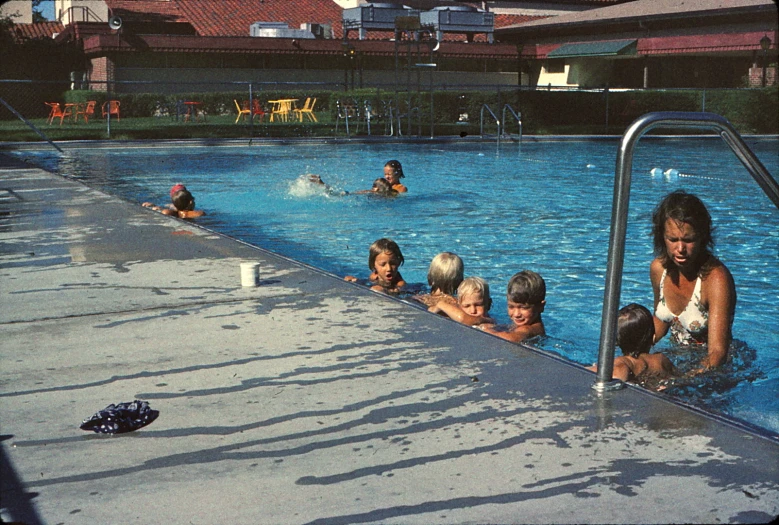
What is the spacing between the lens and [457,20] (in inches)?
1553

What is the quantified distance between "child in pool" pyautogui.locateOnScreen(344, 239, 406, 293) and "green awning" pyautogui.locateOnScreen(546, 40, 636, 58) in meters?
30.9

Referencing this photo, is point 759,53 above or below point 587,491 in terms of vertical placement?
above

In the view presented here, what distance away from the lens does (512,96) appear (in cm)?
3041

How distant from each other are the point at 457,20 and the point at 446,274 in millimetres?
34012

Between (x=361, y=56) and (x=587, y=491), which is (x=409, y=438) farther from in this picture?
(x=361, y=56)

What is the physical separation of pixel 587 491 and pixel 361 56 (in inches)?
1505

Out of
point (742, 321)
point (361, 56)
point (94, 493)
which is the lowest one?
point (742, 321)

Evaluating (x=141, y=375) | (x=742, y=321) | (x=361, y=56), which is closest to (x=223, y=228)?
(x=742, y=321)

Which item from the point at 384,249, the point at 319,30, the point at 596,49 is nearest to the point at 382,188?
the point at 384,249

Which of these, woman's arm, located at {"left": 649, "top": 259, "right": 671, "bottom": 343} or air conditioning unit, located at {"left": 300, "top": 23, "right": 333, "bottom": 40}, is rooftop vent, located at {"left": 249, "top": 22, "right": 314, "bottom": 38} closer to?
air conditioning unit, located at {"left": 300, "top": 23, "right": 333, "bottom": 40}

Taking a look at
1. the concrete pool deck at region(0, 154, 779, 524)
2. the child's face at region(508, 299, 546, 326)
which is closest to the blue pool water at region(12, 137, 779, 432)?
the child's face at region(508, 299, 546, 326)

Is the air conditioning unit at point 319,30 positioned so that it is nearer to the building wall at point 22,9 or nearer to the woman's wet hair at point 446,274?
the building wall at point 22,9

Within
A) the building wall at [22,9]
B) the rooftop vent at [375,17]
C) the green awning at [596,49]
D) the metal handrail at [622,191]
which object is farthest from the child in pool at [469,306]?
the building wall at [22,9]

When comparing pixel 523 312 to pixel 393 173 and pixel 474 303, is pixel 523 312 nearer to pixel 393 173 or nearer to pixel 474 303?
pixel 474 303
